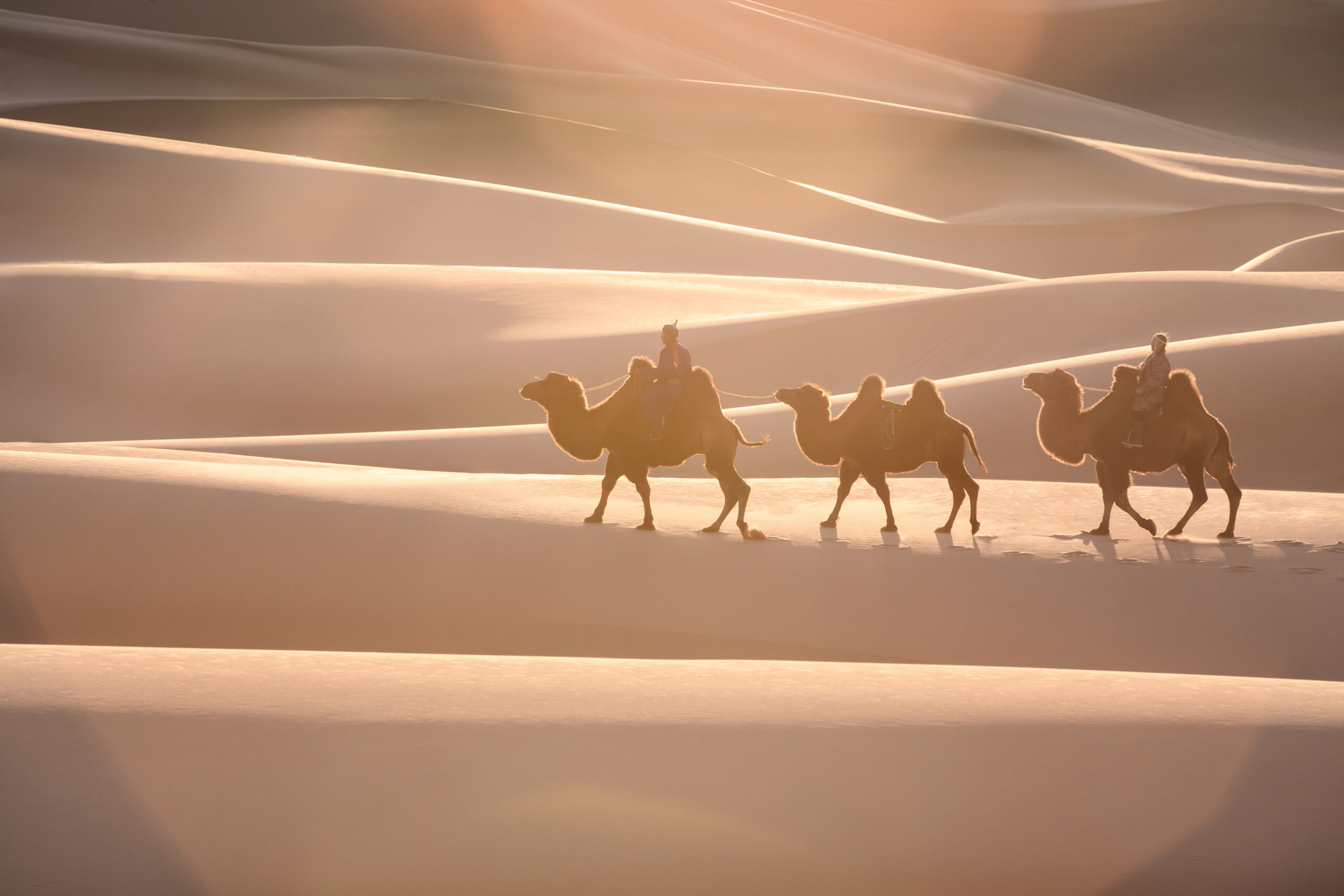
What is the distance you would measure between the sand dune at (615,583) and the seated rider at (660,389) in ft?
2.48

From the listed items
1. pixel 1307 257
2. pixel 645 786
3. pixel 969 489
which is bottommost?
pixel 645 786

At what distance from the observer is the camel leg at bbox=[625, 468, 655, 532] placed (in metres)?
7.79

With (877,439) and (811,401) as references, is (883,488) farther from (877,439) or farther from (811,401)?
(811,401)

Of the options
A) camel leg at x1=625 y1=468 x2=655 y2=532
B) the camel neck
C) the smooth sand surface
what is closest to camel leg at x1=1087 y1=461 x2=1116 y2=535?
the smooth sand surface

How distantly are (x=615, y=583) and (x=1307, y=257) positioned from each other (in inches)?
1080

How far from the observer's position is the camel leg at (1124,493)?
25.8ft

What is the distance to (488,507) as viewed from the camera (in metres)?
8.35

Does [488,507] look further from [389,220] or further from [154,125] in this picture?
[154,125]

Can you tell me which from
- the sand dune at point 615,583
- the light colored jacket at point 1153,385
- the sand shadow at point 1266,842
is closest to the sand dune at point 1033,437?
the sand dune at point 615,583

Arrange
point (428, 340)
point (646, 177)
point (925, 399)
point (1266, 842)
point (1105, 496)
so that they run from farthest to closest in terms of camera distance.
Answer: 1. point (646, 177)
2. point (428, 340)
3. point (1105, 496)
4. point (925, 399)
5. point (1266, 842)

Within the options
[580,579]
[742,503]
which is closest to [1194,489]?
[742,503]

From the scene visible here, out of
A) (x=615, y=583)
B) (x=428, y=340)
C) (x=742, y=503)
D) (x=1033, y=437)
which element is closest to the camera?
(x=615, y=583)

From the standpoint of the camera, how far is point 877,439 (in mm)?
7734

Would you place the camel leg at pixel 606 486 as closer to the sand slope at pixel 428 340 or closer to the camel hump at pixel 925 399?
the camel hump at pixel 925 399
